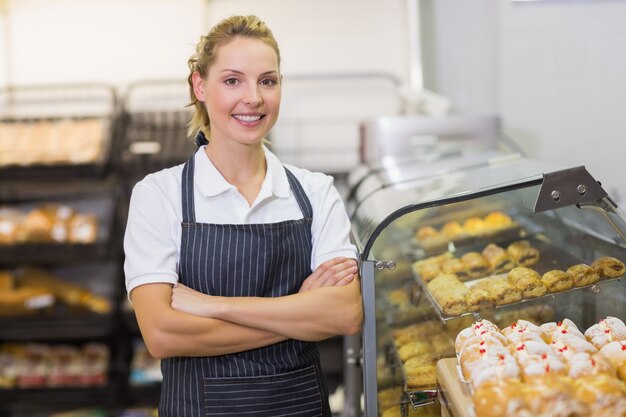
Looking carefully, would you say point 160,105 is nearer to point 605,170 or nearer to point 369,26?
point 369,26

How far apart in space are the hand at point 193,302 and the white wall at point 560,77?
5.60 ft

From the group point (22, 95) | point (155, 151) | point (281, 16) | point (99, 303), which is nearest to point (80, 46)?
point (22, 95)

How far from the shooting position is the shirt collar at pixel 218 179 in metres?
1.74

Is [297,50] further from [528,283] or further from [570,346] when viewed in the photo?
[570,346]

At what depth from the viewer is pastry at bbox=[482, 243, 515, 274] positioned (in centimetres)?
201

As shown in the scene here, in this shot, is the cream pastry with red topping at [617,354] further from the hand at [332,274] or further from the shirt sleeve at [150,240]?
the shirt sleeve at [150,240]

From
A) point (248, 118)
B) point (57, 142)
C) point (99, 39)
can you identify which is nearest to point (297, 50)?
point (99, 39)

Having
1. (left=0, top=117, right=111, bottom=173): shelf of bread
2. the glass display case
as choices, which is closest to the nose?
the glass display case

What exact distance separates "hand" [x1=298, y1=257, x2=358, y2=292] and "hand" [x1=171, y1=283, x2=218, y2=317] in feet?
0.74

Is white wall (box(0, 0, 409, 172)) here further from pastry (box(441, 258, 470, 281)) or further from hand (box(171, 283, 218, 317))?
hand (box(171, 283, 218, 317))

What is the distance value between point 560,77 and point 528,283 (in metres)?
1.55

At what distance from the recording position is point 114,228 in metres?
3.95

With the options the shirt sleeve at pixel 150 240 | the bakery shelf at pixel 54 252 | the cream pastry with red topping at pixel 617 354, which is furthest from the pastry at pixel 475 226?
the bakery shelf at pixel 54 252

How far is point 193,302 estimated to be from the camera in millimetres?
1648
